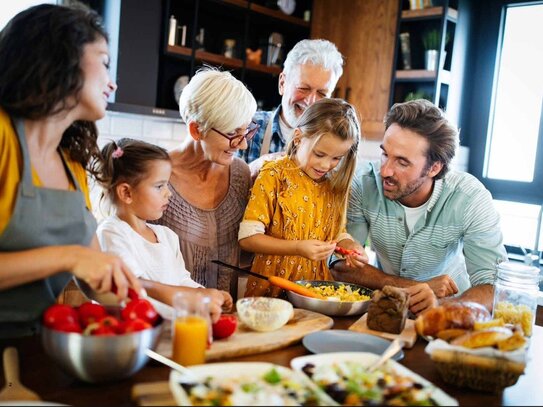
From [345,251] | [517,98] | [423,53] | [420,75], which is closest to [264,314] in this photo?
[345,251]

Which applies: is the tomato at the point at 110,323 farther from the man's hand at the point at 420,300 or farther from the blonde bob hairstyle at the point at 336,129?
the blonde bob hairstyle at the point at 336,129

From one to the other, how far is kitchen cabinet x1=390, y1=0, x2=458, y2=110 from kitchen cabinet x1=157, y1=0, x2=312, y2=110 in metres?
0.95

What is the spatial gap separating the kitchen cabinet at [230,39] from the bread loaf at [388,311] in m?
2.61

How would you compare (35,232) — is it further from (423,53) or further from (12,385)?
(423,53)

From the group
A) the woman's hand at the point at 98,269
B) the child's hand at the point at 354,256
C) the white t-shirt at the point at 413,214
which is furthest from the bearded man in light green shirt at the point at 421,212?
the woman's hand at the point at 98,269

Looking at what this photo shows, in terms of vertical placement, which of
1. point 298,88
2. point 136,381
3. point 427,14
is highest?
point 427,14

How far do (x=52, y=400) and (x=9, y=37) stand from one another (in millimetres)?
863

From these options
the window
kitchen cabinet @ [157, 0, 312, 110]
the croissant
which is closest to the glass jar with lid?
the croissant

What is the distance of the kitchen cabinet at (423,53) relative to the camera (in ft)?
13.6

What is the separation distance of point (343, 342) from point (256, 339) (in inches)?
9.6

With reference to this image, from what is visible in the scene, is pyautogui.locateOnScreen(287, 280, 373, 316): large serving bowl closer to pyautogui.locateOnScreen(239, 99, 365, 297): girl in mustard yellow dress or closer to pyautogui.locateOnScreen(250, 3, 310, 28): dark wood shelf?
pyautogui.locateOnScreen(239, 99, 365, 297): girl in mustard yellow dress

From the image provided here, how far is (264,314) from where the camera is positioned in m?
1.53

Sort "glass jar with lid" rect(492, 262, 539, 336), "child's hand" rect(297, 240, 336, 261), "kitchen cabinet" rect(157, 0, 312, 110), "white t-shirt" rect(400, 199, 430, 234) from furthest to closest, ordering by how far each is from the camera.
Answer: "kitchen cabinet" rect(157, 0, 312, 110), "white t-shirt" rect(400, 199, 430, 234), "child's hand" rect(297, 240, 336, 261), "glass jar with lid" rect(492, 262, 539, 336)

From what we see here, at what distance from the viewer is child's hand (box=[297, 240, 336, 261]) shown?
201 cm
